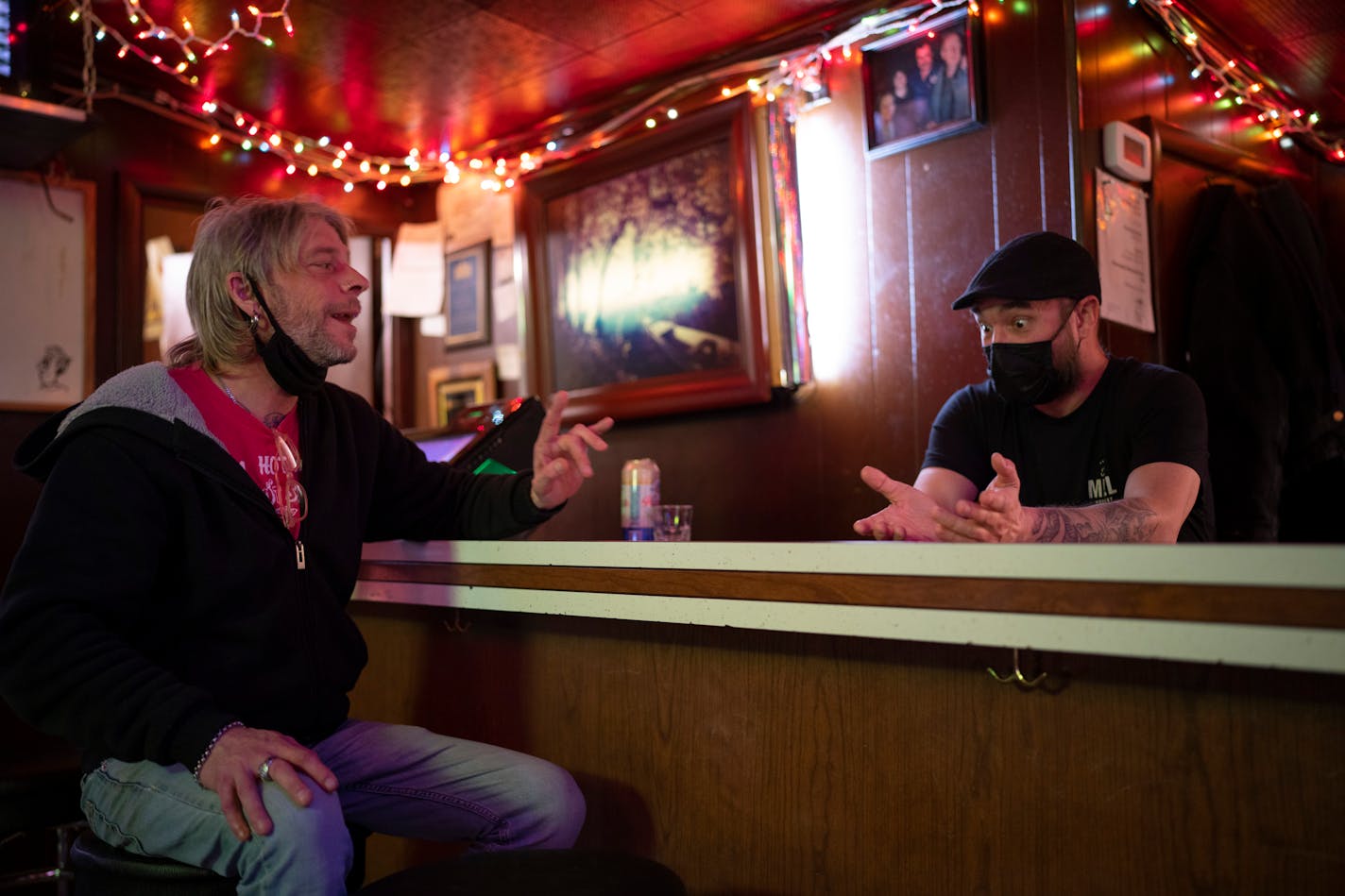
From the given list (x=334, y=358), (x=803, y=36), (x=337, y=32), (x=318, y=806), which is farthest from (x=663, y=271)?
(x=318, y=806)

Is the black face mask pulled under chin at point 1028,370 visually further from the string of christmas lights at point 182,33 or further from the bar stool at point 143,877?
Result: the string of christmas lights at point 182,33

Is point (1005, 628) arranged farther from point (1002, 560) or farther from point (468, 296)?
point (468, 296)

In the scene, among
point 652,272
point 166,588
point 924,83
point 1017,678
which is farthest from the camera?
point 652,272

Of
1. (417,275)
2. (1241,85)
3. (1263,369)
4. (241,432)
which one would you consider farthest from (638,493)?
(1241,85)

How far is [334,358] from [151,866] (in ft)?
2.81

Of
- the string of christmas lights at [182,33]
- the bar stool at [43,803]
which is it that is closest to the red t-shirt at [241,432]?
the bar stool at [43,803]

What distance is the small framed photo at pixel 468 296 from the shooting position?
4340 mm

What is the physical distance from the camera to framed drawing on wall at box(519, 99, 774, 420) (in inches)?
130

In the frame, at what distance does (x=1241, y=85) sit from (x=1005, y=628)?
3.03 m

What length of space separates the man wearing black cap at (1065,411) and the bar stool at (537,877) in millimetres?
826

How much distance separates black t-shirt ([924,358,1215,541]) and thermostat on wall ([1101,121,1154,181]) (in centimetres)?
81

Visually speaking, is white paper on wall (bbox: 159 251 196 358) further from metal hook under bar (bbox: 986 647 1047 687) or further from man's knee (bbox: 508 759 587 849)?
metal hook under bar (bbox: 986 647 1047 687)

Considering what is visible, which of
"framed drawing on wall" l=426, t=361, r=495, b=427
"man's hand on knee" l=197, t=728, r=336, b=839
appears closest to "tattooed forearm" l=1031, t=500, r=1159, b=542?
"man's hand on knee" l=197, t=728, r=336, b=839

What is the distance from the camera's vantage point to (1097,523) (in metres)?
A: 1.63
